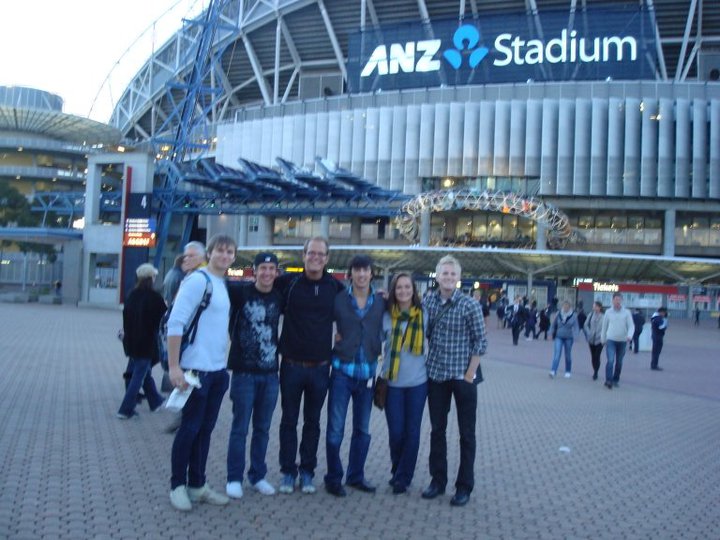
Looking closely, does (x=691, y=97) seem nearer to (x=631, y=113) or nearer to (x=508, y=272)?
(x=631, y=113)

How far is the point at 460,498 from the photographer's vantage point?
6.29 m

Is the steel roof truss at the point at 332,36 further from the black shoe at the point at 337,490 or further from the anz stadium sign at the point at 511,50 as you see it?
the black shoe at the point at 337,490

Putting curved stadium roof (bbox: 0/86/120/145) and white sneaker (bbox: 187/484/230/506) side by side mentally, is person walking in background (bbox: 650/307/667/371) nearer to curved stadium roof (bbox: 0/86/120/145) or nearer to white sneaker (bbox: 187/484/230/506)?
white sneaker (bbox: 187/484/230/506)

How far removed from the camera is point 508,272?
5512cm

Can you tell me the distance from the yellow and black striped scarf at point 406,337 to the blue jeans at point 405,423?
0.19 m

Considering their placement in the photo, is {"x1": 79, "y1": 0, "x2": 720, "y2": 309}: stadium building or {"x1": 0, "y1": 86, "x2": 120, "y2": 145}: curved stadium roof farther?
{"x1": 0, "y1": 86, "x2": 120, "y2": 145}: curved stadium roof

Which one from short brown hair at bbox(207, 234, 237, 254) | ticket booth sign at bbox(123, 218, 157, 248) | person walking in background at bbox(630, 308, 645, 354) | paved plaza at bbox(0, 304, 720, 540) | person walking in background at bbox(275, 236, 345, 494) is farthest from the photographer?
ticket booth sign at bbox(123, 218, 157, 248)

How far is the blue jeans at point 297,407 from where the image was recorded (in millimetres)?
6379

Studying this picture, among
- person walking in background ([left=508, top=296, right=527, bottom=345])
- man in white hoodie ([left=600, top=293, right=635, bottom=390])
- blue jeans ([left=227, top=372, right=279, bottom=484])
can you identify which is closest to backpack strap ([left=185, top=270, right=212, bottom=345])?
blue jeans ([left=227, top=372, right=279, bottom=484])

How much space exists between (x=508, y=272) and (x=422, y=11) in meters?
27.8

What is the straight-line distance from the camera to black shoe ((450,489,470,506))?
20.5ft

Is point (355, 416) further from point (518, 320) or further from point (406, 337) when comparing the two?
point (518, 320)

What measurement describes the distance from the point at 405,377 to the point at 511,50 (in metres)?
60.8

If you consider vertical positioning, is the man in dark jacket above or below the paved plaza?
above
